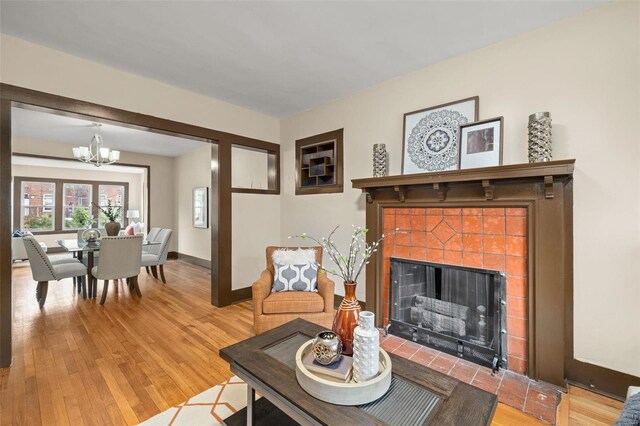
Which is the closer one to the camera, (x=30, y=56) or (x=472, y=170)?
(x=472, y=170)

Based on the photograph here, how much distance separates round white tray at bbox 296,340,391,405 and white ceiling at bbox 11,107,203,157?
436 cm

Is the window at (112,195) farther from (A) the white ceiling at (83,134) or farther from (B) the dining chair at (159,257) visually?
(B) the dining chair at (159,257)

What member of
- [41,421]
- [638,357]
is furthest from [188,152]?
[638,357]

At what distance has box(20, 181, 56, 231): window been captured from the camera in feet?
24.0

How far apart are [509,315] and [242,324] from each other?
103 inches

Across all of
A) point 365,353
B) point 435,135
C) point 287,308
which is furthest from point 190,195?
point 365,353

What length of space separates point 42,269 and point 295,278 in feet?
11.0

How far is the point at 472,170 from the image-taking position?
2246 millimetres

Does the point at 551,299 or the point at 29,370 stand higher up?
the point at 551,299

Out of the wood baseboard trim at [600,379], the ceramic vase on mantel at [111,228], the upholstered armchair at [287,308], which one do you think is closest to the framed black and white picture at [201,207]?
the ceramic vase on mantel at [111,228]

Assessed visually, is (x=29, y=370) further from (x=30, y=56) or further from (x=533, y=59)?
(x=533, y=59)

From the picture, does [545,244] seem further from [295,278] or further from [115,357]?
[115,357]

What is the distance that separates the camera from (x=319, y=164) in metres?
3.85

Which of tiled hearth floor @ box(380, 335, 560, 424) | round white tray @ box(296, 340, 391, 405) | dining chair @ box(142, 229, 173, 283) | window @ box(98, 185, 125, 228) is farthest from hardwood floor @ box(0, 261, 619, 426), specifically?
window @ box(98, 185, 125, 228)
